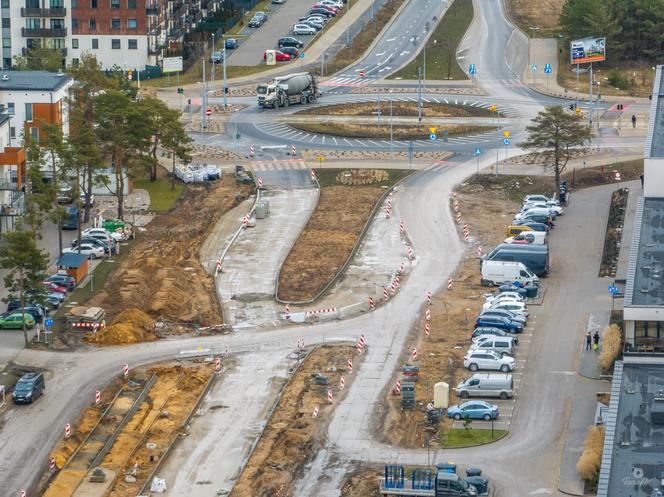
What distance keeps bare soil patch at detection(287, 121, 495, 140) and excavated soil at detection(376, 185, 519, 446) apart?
2316cm

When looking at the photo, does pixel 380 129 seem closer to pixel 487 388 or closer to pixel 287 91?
pixel 287 91

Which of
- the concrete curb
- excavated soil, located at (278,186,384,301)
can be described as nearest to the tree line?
Answer: the concrete curb

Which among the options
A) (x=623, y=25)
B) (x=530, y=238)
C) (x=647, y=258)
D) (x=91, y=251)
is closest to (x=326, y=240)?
(x=530, y=238)

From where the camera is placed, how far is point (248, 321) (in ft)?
364

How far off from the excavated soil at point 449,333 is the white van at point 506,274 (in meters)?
0.89

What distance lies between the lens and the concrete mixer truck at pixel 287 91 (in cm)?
17825

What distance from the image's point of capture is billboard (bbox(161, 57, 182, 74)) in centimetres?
18900

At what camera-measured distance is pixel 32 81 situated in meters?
145

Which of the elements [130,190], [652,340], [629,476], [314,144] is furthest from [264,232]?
[629,476]

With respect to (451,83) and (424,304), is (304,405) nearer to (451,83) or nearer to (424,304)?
(424,304)

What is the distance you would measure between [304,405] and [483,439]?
10939mm

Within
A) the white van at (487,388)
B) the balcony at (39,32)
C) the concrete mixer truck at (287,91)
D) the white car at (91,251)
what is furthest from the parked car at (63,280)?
the balcony at (39,32)

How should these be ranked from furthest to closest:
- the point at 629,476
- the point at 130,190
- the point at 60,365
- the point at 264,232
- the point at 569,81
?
the point at 569,81
the point at 130,190
the point at 264,232
the point at 60,365
the point at 629,476

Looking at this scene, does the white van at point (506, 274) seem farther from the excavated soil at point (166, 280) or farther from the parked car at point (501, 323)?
the excavated soil at point (166, 280)
